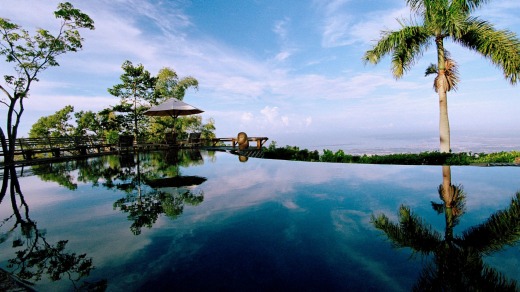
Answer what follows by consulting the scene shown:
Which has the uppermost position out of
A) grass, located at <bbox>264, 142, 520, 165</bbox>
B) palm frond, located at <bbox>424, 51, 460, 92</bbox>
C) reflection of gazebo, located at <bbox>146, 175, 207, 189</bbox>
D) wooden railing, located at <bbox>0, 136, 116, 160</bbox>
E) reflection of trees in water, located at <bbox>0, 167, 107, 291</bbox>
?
palm frond, located at <bbox>424, 51, 460, 92</bbox>

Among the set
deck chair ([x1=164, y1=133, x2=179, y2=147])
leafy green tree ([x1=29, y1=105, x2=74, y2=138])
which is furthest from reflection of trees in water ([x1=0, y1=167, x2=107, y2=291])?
leafy green tree ([x1=29, y1=105, x2=74, y2=138])

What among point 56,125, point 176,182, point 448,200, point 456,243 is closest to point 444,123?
point 448,200

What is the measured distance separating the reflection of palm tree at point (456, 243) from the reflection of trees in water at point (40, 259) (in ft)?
9.85

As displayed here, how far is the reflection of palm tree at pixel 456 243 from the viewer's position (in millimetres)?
2195

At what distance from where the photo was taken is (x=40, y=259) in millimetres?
2881

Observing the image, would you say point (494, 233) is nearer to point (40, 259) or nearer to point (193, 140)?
point (40, 259)

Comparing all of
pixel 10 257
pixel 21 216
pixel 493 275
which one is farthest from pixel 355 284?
pixel 21 216

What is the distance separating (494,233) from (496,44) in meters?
11.3

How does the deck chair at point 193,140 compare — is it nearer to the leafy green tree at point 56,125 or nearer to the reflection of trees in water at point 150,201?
the reflection of trees in water at point 150,201

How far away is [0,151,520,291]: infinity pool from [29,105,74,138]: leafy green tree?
41048 millimetres

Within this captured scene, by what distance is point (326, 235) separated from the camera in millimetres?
3258

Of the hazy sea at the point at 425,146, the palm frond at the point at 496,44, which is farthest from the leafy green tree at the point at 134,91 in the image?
the palm frond at the point at 496,44

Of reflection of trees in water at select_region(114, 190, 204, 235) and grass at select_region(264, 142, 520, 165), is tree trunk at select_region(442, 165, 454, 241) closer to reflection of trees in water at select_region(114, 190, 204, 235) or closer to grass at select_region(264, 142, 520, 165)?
grass at select_region(264, 142, 520, 165)

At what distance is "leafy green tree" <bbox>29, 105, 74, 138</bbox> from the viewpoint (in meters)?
39.2
